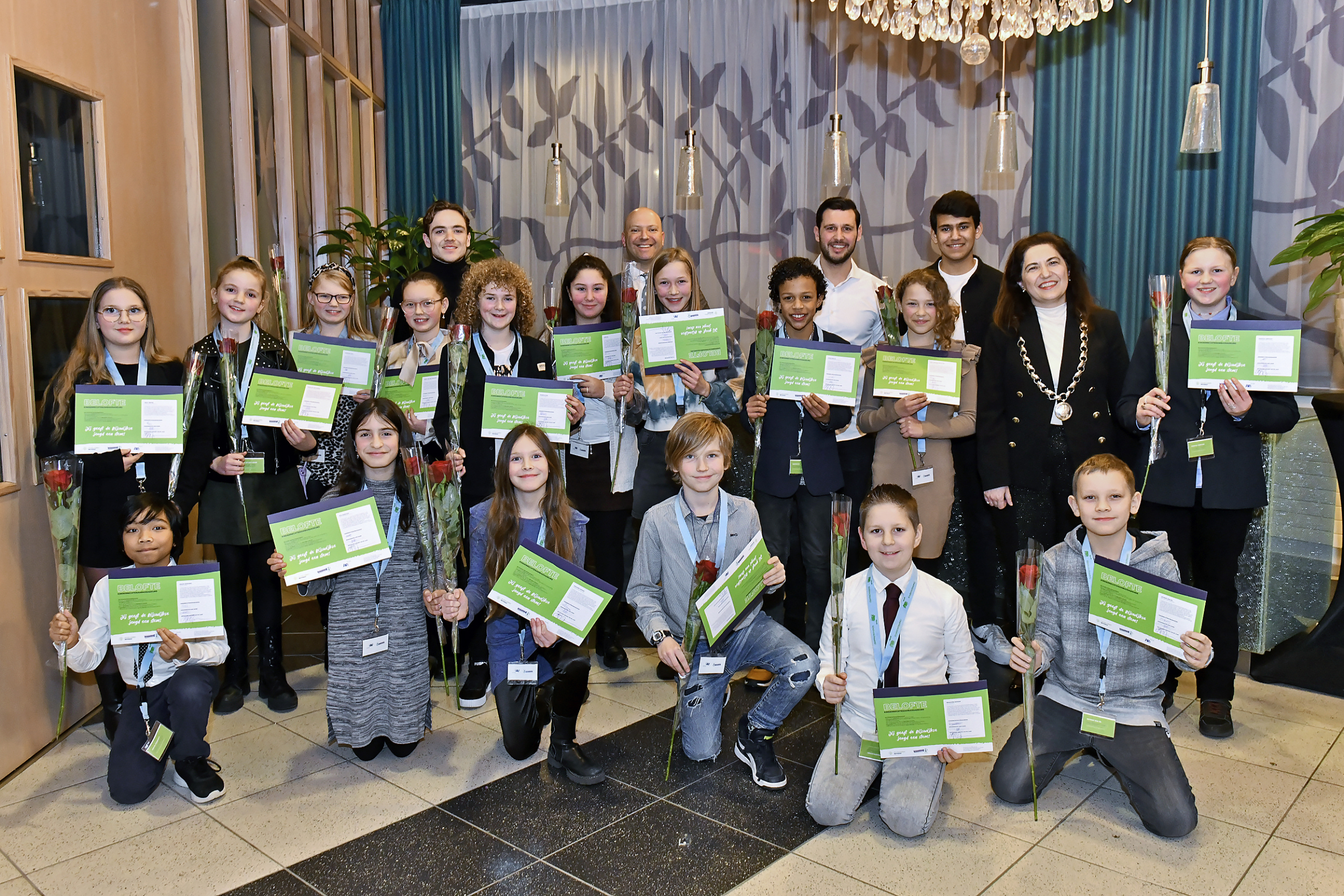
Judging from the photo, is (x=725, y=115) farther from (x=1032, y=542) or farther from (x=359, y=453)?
(x=1032, y=542)

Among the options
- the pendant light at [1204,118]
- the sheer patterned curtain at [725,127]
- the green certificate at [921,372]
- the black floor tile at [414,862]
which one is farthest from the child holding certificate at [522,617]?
the sheer patterned curtain at [725,127]

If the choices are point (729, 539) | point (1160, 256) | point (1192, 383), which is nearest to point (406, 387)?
point (729, 539)


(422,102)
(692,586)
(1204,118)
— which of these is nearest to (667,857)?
(692,586)

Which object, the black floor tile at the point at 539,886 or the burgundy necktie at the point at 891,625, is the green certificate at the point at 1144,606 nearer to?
the burgundy necktie at the point at 891,625

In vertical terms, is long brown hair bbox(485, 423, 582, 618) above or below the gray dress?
above

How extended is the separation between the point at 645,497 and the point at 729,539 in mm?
725

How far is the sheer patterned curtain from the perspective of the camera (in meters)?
6.37

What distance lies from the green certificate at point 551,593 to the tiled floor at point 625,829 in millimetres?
522

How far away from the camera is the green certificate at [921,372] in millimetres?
3396

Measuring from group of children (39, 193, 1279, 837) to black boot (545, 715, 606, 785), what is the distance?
0.05ft

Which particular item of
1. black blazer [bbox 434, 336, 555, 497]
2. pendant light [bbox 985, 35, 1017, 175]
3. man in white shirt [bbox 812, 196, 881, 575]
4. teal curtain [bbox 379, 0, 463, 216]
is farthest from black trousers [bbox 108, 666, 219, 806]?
teal curtain [bbox 379, 0, 463, 216]

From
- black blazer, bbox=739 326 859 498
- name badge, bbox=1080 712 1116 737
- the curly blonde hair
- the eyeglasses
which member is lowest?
name badge, bbox=1080 712 1116 737

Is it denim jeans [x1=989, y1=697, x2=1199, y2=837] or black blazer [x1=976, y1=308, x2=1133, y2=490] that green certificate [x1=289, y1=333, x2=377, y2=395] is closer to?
black blazer [x1=976, y1=308, x2=1133, y2=490]

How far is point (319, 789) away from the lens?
285 cm
